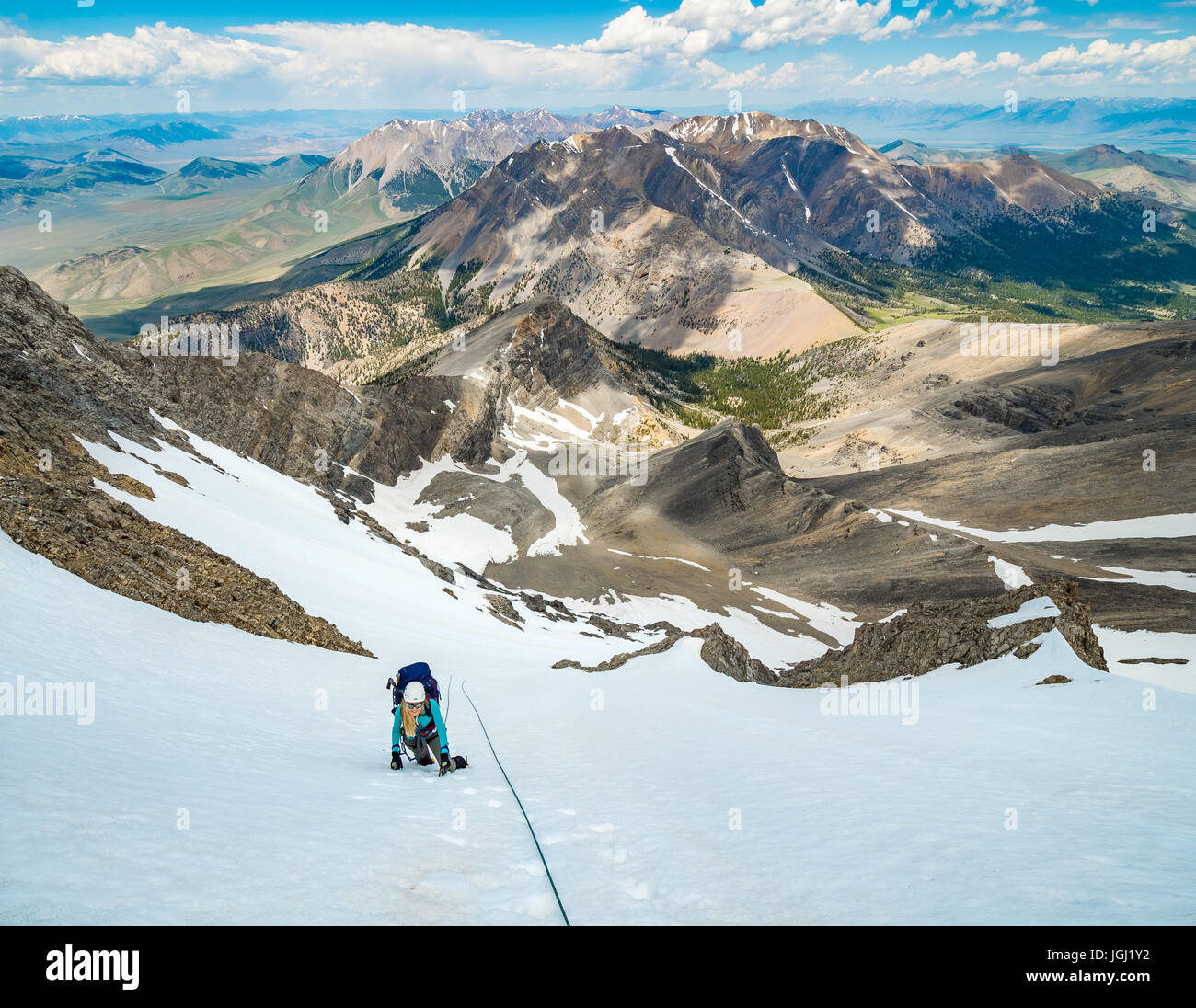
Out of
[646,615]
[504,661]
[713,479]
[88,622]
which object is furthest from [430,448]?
[88,622]

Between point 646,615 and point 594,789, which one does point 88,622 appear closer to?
point 594,789

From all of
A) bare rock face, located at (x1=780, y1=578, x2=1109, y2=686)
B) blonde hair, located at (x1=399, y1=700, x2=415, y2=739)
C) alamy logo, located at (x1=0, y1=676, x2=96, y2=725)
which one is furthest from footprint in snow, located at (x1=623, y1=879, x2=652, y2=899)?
bare rock face, located at (x1=780, y1=578, x2=1109, y2=686)

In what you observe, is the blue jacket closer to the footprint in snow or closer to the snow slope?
the snow slope

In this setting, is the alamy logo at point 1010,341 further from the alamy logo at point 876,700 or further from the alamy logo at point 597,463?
the alamy logo at point 876,700

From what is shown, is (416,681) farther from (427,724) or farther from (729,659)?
(729,659)

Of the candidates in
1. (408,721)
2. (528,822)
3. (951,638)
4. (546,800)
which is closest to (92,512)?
(408,721)

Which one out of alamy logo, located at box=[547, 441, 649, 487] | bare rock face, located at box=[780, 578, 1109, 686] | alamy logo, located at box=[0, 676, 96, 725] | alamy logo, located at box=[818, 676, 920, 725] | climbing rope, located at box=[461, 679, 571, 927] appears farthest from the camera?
alamy logo, located at box=[547, 441, 649, 487]
